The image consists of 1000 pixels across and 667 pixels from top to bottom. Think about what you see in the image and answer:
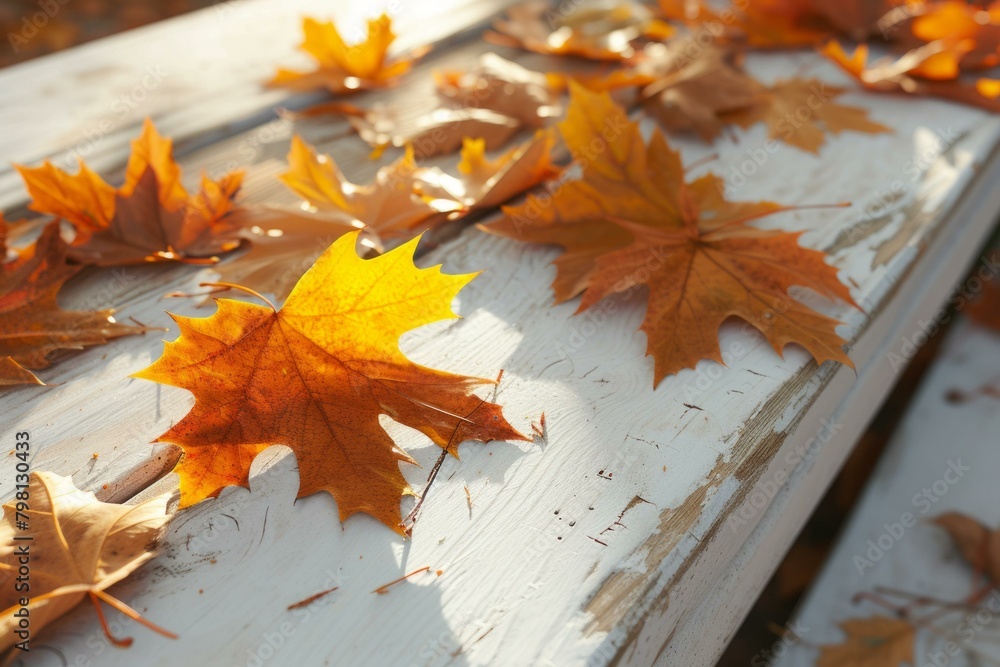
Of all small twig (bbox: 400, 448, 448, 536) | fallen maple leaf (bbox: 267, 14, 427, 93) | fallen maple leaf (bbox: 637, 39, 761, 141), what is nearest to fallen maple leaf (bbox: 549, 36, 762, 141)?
fallen maple leaf (bbox: 637, 39, 761, 141)

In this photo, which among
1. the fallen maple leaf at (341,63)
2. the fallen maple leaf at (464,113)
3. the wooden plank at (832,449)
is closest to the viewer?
the wooden plank at (832,449)

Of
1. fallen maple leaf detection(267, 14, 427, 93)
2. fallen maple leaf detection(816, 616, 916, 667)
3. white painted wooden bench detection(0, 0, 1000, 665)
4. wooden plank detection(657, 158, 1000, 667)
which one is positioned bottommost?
fallen maple leaf detection(816, 616, 916, 667)

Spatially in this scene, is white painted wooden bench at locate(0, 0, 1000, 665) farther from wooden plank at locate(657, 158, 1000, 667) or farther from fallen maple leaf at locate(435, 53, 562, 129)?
fallen maple leaf at locate(435, 53, 562, 129)

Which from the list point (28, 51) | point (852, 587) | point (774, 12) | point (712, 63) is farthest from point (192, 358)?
point (28, 51)

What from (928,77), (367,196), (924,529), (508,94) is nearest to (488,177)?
(367,196)

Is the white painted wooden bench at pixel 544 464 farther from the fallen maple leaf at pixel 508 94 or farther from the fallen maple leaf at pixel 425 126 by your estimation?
the fallen maple leaf at pixel 508 94

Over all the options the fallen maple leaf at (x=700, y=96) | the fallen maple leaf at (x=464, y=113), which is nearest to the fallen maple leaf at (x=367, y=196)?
the fallen maple leaf at (x=464, y=113)
